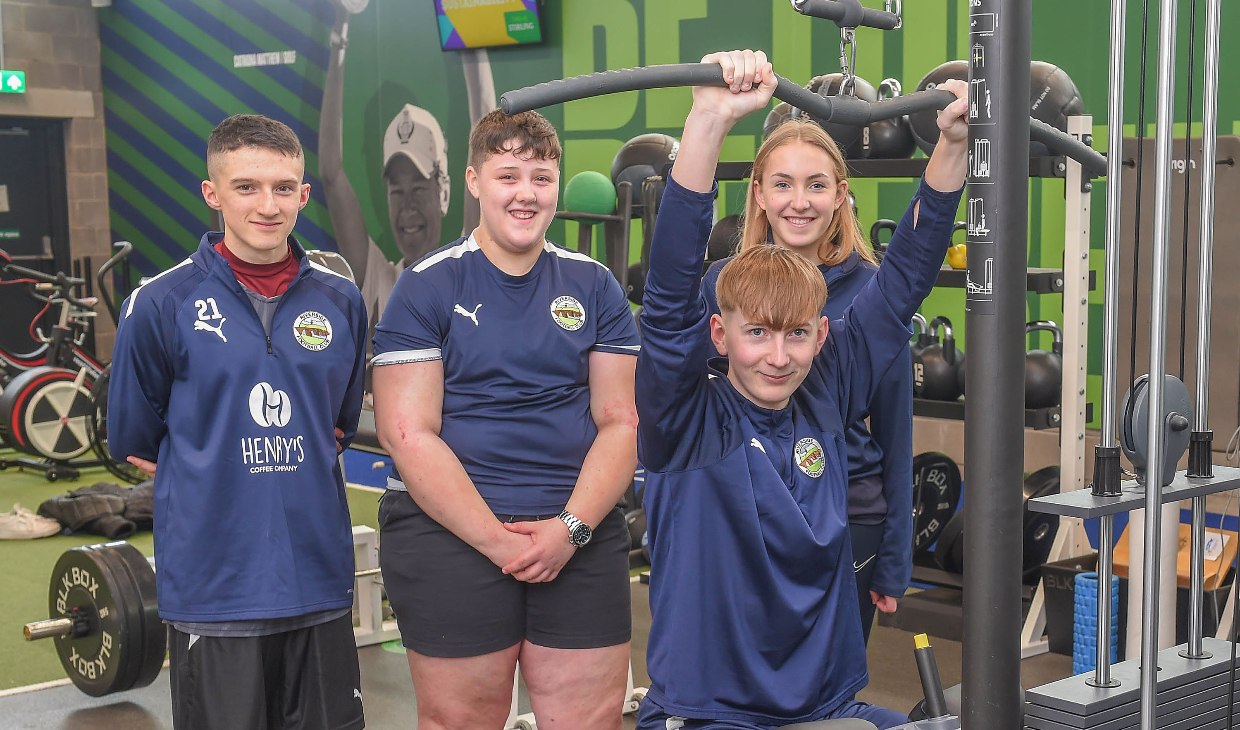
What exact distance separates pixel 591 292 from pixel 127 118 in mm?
9676

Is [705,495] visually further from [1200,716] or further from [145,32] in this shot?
[145,32]

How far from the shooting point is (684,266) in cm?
152

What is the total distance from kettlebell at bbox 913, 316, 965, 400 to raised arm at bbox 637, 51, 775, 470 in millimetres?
3185

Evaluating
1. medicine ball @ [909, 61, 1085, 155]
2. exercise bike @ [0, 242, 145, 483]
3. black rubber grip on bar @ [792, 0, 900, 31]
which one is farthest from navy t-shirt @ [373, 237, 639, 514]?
exercise bike @ [0, 242, 145, 483]

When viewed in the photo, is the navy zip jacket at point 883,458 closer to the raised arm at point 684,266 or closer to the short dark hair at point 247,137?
the raised arm at point 684,266

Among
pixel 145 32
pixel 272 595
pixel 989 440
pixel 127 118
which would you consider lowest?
pixel 272 595

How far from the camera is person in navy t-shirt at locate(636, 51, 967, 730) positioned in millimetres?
1669

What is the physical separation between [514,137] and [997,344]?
1.27m

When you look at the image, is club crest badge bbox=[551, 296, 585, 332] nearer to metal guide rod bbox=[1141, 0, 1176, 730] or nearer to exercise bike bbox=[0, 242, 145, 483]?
metal guide rod bbox=[1141, 0, 1176, 730]

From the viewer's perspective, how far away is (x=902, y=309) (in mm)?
1890

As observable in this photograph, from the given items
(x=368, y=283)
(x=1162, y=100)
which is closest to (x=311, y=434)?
(x=1162, y=100)

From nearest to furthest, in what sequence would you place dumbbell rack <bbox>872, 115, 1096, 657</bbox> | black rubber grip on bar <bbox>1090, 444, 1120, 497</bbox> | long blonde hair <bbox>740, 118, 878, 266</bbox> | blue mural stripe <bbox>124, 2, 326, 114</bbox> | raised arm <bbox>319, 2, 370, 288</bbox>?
black rubber grip on bar <bbox>1090, 444, 1120, 497</bbox>
long blonde hair <bbox>740, 118, 878, 266</bbox>
dumbbell rack <bbox>872, 115, 1096, 657</bbox>
raised arm <bbox>319, 2, 370, 288</bbox>
blue mural stripe <bbox>124, 2, 326, 114</bbox>

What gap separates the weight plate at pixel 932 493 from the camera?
15.9 feet

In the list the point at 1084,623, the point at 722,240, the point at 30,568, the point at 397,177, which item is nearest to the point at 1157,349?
the point at 1084,623
